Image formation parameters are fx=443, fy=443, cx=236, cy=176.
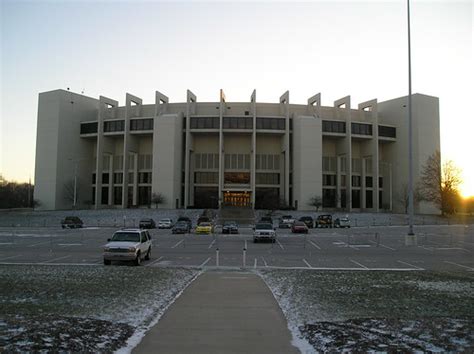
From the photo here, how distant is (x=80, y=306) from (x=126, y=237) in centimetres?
1168

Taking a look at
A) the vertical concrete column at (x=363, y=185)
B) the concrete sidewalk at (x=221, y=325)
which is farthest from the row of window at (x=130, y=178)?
the concrete sidewalk at (x=221, y=325)

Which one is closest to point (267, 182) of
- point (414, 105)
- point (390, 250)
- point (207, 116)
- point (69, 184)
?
point (207, 116)

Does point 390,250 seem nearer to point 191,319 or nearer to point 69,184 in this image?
point 191,319

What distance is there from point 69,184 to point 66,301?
84.0m

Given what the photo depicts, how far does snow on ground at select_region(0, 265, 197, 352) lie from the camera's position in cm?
682

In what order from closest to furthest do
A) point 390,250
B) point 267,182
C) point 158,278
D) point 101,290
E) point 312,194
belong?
point 101,290, point 158,278, point 390,250, point 312,194, point 267,182

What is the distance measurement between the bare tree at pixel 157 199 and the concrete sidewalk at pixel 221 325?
67857mm

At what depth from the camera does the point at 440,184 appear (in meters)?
83.5

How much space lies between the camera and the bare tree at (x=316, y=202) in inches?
3080

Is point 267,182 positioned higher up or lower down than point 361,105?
lower down

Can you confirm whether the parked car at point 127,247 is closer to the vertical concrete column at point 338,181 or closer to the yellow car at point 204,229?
the yellow car at point 204,229

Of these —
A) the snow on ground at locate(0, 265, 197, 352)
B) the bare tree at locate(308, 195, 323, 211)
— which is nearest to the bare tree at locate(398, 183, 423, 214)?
the bare tree at locate(308, 195, 323, 211)

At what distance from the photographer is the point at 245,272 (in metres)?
17.2

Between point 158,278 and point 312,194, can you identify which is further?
point 312,194
